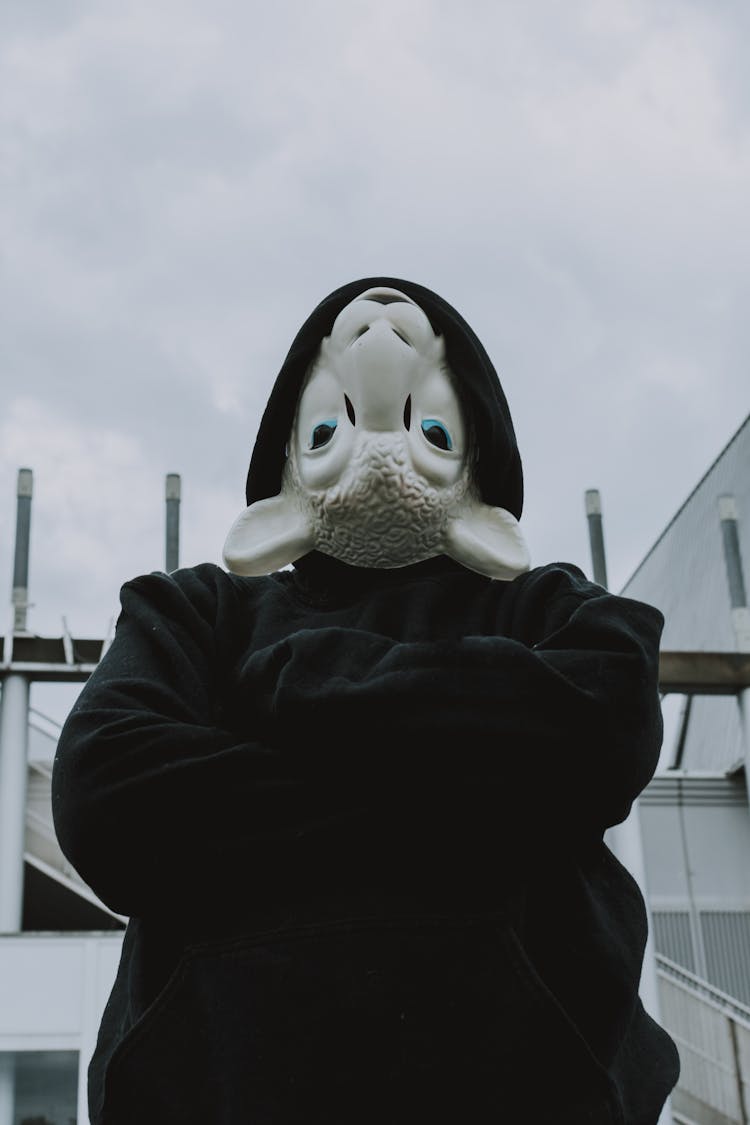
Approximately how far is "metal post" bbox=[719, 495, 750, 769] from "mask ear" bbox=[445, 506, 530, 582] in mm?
11292

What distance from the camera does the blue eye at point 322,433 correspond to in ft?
6.04

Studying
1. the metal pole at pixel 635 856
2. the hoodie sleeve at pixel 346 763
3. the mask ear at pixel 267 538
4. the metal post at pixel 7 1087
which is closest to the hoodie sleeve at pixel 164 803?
the hoodie sleeve at pixel 346 763

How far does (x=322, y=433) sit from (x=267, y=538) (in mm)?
161

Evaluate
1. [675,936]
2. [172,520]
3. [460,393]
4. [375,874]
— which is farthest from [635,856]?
[375,874]

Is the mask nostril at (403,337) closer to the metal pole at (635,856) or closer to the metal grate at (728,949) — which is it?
the metal pole at (635,856)

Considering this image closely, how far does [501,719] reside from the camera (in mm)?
1511

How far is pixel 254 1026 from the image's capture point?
59.2 inches

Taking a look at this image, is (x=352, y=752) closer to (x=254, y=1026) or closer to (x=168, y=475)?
(x=254, y=1026)

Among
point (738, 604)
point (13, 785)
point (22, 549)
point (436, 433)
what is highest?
point (22, 549)

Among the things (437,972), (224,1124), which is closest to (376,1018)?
(437,972)

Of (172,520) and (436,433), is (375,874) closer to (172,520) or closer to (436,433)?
(436,433)

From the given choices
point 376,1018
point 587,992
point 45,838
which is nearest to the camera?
point 376,1018

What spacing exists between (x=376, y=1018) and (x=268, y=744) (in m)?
0.31

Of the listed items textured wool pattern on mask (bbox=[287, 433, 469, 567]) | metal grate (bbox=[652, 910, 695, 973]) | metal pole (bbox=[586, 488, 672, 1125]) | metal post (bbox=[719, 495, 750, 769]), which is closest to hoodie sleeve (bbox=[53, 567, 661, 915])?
textured wool pattern on mask (bbox=[287, 433, 469, 567])
